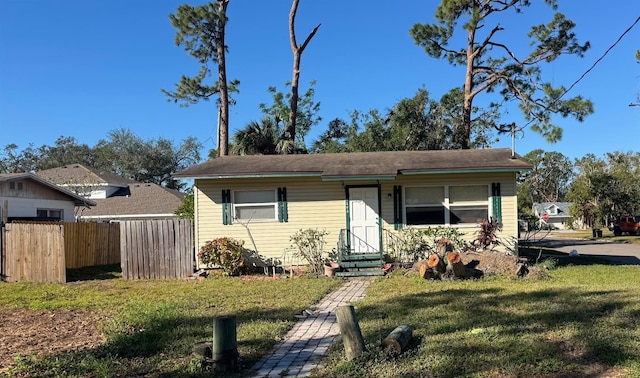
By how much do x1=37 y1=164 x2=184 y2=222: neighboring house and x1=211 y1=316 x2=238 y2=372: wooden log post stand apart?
24299mm

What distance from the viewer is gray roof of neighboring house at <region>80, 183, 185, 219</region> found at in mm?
30172

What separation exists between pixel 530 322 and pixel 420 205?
288 inches

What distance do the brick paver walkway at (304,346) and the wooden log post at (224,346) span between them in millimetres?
281

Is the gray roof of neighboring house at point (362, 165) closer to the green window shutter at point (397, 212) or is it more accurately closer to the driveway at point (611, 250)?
the green window shutter at point (397, 212)

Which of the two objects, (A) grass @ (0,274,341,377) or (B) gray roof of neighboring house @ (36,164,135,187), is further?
(B) gray roof of neighboring house @ (36,164,135,187)

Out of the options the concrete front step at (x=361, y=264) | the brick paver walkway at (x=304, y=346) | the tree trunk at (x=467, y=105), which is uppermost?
the tree trunk at (x=467, y=105)

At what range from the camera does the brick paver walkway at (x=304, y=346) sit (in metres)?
5.25

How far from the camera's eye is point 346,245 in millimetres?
13703

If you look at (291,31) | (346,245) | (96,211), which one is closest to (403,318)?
(346,245)

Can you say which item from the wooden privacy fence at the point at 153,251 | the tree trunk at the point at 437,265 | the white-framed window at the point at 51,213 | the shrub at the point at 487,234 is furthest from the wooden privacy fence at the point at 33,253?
the shrub at the point at 487,234

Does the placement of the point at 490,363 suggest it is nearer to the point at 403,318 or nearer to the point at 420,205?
the point at 403,318

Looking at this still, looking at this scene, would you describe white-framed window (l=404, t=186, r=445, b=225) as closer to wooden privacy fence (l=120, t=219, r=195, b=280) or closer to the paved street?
wooden privacy fence (l=120, t=219, r=195, b=280)

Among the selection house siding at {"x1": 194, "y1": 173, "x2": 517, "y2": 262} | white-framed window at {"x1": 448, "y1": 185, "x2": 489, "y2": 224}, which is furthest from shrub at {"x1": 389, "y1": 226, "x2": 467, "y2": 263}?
house siding at {"x1": 194, "y1": 173, "x2": 517, "y2": 262}

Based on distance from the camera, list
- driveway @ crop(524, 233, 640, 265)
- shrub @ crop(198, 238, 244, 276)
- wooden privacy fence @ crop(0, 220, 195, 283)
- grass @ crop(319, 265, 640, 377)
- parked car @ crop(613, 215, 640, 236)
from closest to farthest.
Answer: grass @ crop(319, 265, 640, 377) → shrub @ crop(198, 238, 244, 276) → wooden privacy fence @ crop(0, 220, 195, 283) → driveway @ crop(524, 233, 640, 265) → parked car @ crop(613, 215, 640, 236)
